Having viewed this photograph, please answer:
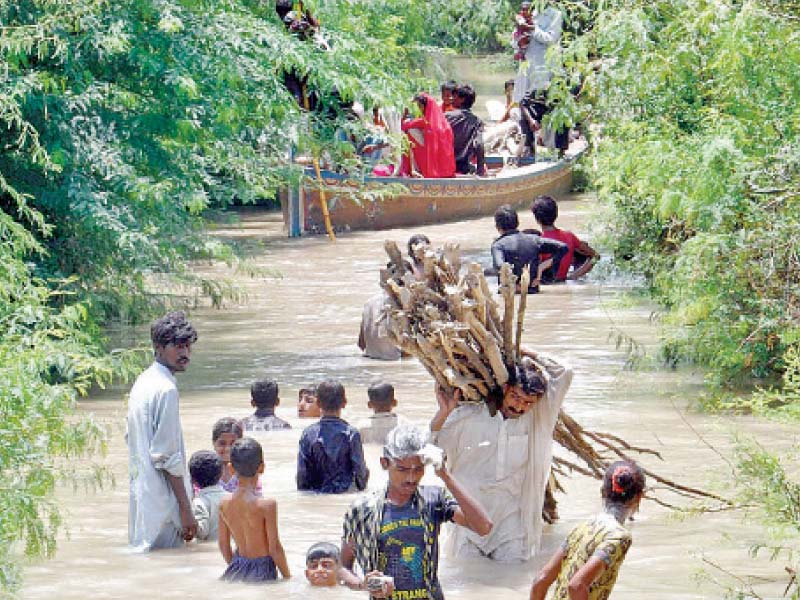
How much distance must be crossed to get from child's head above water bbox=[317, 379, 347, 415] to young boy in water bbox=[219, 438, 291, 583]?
167 centimetres

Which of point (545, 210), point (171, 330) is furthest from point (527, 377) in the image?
point (545, 210)

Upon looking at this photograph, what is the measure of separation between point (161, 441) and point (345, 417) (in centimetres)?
411

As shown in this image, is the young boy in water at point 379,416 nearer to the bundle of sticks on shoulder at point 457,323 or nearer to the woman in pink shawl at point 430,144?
the bundle of sticks on shoulder at point 457,323

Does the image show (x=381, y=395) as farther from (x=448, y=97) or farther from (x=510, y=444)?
(x=448, y=97)

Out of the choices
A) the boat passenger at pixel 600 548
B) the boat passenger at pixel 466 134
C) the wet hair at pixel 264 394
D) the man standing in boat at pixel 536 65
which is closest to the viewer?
the boat passenger at pixel 600 548

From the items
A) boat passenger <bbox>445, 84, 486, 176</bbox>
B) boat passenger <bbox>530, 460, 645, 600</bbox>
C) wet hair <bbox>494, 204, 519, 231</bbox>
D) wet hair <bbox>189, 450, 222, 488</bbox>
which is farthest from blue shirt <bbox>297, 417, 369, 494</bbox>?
boat passenger <bbox>445, 84, 486, 176</bbox>

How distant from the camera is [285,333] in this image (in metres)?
16.6

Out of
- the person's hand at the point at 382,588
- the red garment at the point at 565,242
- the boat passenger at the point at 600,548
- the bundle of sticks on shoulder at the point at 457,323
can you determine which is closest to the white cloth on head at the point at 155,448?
the bundle of sticks on shoulder at the point at 457,323

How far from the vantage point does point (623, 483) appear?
686cm

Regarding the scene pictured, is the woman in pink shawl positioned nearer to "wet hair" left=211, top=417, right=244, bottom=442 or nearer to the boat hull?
the boat hull

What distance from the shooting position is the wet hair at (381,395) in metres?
10.7

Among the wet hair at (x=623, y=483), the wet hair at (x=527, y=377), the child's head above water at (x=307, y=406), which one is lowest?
the child's head above water at (x=307, y=406)

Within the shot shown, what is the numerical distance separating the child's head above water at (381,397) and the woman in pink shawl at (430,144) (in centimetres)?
1190

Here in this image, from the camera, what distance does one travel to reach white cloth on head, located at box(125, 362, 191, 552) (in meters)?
8.71
